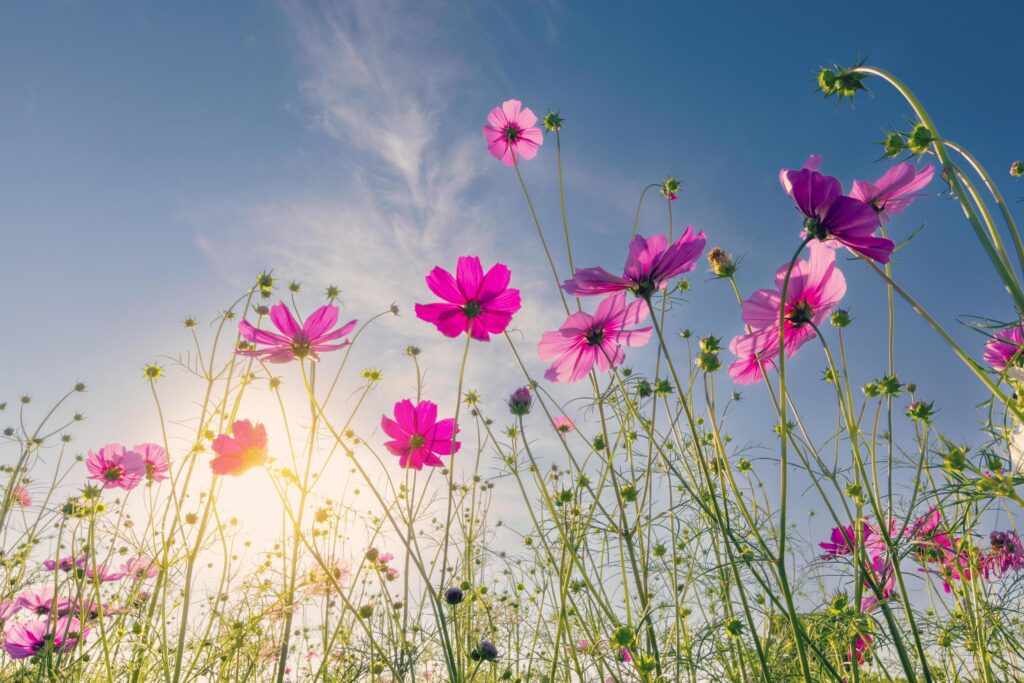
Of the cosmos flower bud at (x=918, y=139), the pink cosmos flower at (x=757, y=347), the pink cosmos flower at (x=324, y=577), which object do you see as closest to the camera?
the cosmos flower bud at (x=918, y=139)

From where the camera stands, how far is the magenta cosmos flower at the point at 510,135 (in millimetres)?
1804

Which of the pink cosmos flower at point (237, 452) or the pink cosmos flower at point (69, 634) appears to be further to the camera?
the pink cosmos flower at point (69, 634)

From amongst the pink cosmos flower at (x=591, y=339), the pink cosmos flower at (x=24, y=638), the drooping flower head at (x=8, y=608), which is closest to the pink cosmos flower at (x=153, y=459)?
the pink cosmos flower at (x=24, y=638)

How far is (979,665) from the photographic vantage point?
3.76 ft

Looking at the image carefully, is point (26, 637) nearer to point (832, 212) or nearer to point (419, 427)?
point (419, 427)

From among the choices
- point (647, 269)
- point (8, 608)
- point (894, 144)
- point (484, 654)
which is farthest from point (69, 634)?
point (894, 144)

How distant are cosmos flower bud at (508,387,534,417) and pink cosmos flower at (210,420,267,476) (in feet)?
1.83

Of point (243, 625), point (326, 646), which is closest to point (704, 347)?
point (326, 646)

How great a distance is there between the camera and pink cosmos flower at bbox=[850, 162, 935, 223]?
91 cm

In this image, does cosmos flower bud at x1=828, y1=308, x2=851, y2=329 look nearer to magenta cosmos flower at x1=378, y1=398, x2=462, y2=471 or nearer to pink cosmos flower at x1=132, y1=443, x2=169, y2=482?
magenta cosmos flower at x1=378, y1=398, x2=462, y2=471

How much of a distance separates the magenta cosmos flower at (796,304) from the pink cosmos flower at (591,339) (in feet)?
0.76

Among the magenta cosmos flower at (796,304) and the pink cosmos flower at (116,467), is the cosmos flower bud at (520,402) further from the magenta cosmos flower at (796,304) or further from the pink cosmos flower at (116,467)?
the pink cosmos flower at (116,467)

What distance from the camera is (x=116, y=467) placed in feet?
5.31

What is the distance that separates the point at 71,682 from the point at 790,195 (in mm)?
2046
